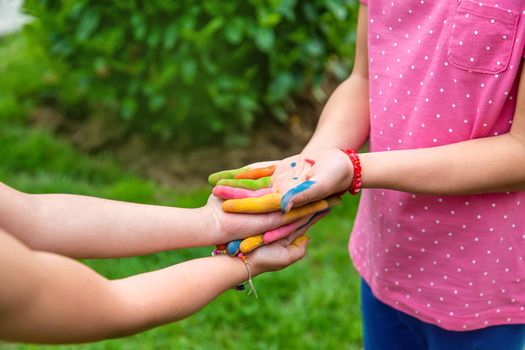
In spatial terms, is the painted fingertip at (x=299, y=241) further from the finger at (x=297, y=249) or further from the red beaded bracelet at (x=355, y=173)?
the red beaded bracelet at (x=355, y=173)

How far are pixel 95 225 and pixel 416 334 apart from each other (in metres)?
0.86

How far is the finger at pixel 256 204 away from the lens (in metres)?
1.62

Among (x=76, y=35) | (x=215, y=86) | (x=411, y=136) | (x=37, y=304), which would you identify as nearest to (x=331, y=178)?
(x=411, y=136)

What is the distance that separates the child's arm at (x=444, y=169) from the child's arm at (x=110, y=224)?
0.16 metres

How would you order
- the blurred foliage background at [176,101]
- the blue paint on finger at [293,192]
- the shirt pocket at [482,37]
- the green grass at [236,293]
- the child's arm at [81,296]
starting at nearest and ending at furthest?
1. the child's arm at [81,296]
2. the shirt pocket at [482,37]
3. the blue paint on finger at [293,192]
4. the green grass at [236,293]
5. the blurred foliage background at [176,101]

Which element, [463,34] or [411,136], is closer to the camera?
[463,34]

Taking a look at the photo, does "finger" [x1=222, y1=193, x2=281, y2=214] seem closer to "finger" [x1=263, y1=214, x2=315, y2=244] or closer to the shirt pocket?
"finger" [x1=263, y1=214, x2=315, y2=244]

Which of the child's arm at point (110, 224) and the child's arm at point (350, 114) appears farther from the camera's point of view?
the child's arm at point (350, 114)

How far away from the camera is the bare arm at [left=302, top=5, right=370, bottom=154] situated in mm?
1804

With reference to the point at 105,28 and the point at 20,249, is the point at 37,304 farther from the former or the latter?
the point at 105,28

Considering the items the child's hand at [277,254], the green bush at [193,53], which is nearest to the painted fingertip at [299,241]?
the child's hand at [277,254]

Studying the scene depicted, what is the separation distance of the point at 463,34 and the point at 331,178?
16.0 inches

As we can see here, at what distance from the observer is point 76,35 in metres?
3.68

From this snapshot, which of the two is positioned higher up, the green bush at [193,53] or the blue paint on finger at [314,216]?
the blue paint on finger at [314,216]
